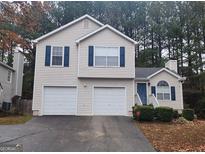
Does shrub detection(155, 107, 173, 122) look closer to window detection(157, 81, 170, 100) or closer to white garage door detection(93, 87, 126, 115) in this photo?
white garage door detection(93, 87, 126, 115)

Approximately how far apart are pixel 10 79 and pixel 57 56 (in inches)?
351

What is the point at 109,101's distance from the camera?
1973 cm

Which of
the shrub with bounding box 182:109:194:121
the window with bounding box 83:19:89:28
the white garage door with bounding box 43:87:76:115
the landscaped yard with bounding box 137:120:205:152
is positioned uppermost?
the window with bounding box 83:19:89:28

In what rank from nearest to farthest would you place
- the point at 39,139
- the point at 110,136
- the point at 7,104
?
the point at 39,139, the point at 110,136, the point at 7,104

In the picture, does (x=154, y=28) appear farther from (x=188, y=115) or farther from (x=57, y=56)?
(x=188, y=115)

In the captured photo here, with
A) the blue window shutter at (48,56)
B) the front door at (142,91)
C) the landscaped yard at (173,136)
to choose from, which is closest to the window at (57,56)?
the blue window shutter at (48,56)

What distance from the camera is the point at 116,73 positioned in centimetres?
1964

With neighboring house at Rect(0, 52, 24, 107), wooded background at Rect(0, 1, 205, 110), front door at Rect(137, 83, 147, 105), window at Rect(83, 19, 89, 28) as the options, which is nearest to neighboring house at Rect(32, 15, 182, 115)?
window at Rect(83, 19, 89, 28)

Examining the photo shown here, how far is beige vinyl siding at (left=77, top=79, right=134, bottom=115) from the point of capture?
19484 millimetres

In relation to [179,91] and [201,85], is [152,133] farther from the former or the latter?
[201,85]

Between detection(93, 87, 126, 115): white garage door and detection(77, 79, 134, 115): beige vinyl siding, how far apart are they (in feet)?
0.96

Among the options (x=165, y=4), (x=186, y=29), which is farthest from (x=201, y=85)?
(x=165, y=4)

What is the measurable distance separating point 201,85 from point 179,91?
1002 cm

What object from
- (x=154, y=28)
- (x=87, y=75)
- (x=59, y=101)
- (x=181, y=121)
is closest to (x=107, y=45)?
(x=87, y=75)
